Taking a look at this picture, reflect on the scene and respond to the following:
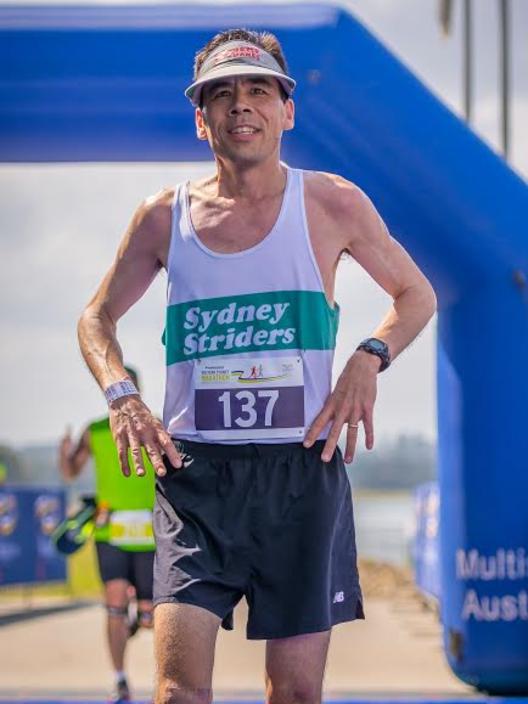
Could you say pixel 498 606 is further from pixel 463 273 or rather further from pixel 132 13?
pixel 132 13

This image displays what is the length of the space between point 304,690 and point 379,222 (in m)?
1.15

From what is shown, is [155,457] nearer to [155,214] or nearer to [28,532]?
[155,214]

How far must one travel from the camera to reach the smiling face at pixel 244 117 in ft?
11.8

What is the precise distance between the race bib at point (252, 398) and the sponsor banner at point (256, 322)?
34 mm

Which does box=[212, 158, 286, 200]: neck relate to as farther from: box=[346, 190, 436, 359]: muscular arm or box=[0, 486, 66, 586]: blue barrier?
box=[0, 486, 66, 586]: blue barrier

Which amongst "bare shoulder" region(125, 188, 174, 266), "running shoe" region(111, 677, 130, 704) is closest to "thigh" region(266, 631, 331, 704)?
"bare shoulder" region(125, 188, 174, 266)

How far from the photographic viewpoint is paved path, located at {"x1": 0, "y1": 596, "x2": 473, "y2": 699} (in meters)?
8.13

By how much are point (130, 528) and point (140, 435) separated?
13.9 ft

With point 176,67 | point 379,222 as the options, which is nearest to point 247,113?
point 379,222

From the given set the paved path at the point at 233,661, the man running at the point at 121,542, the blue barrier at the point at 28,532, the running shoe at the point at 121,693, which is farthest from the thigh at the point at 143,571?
the blue barrier at the point at 28,532

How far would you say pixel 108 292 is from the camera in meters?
3.82

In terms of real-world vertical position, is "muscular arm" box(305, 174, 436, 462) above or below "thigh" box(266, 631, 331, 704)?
above

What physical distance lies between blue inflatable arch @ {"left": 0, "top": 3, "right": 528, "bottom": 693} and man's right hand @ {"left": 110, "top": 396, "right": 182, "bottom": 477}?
3.10 m

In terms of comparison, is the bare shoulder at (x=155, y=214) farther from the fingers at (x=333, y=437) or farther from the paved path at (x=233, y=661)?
the paved path at (x=233, y=661)
